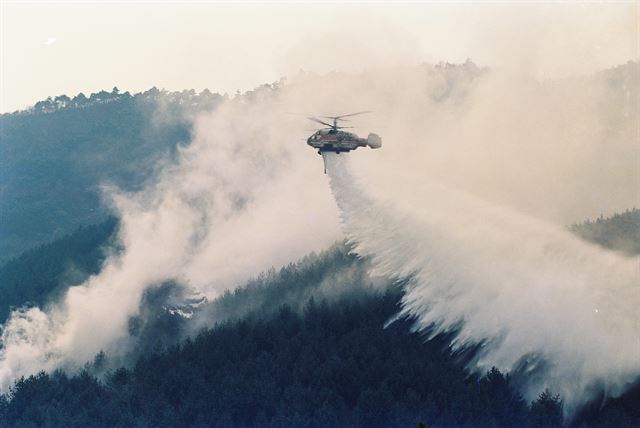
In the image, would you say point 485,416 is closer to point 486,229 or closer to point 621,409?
point 621,409

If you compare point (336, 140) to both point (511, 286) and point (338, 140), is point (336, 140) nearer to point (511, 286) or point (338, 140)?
point (338, 140)

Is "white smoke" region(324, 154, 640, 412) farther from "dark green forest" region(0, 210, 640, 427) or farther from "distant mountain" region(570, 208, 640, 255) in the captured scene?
"distant mountain" region(570, 208, 640, 255)

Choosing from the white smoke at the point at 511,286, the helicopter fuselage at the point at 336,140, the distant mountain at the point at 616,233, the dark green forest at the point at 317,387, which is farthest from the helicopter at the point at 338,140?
the distant mountain at the point at 616,233

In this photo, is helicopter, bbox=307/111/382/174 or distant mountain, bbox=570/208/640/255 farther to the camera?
distant mountain, bbox=570/208/640/255

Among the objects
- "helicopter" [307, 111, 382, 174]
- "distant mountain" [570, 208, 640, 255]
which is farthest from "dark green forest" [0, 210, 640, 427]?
"helicopter" [307, 111, 382, 174]

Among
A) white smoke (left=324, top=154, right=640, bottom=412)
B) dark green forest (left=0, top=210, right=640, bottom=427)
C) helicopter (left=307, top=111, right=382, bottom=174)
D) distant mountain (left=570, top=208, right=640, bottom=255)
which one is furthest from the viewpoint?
distant mountain (left=570, top=208, right=640, bottom=255)

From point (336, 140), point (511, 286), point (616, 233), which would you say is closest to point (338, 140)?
point (336, 140)

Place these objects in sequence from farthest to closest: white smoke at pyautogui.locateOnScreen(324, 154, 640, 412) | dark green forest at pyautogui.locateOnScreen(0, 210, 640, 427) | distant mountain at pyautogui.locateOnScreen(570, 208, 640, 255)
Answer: distant mountain at pyautogui.locateOnScreen(570, 208, 640, 255) < dark green forest at pyautogui.locateOnScreen(0, 210, 640, 427) < white smoke at pyautogui.locateOnScreen(324, 154, 640, 412)

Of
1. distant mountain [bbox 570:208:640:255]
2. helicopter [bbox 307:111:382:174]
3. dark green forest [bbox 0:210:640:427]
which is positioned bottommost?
dark green forest [bbox 0:210:640:427]

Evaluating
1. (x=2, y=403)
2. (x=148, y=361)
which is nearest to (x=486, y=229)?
(x=148, y=361)
